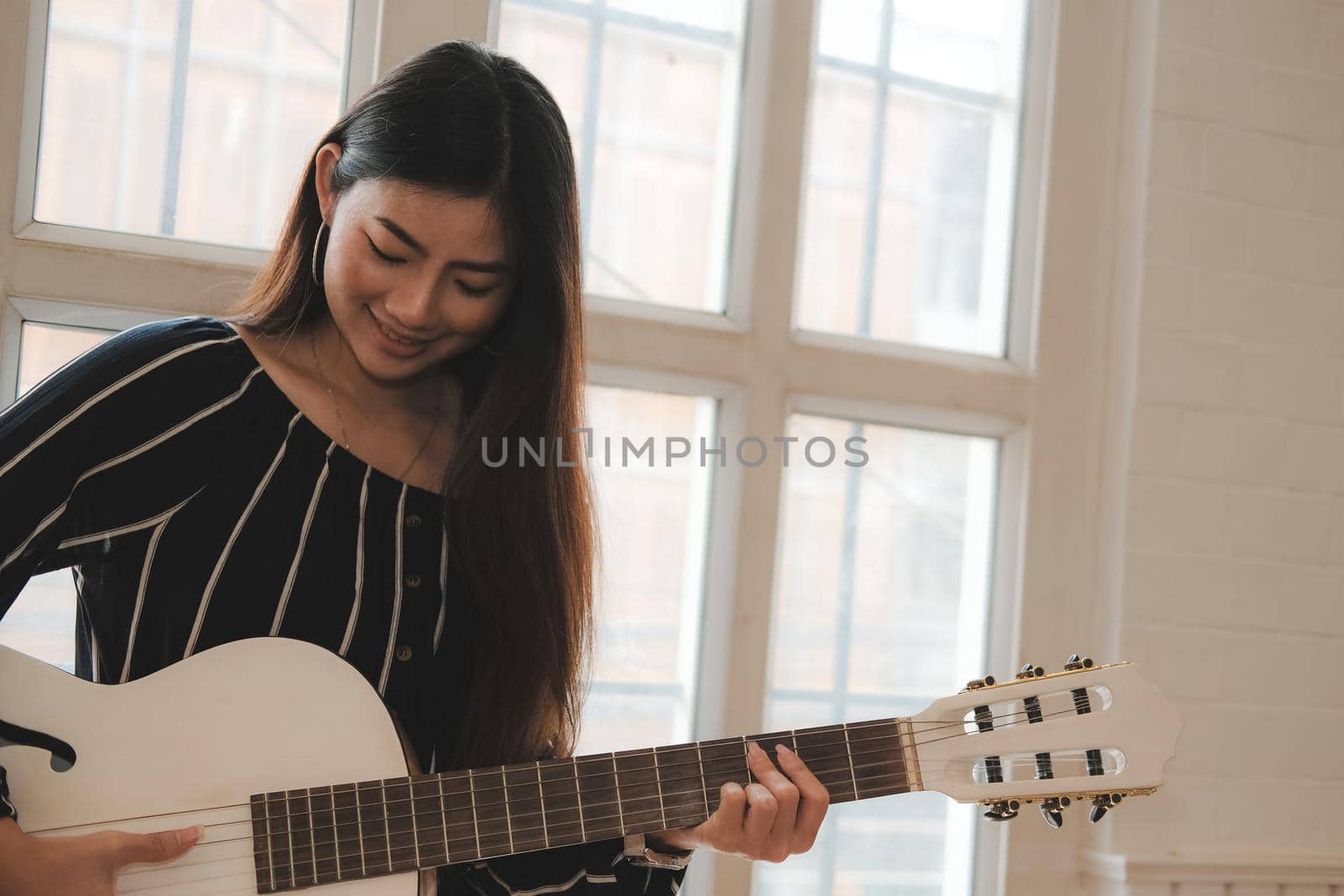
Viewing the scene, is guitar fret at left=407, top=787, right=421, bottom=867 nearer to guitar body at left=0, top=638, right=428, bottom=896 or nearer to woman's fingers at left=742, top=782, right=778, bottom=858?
guitar body at left=0, top=638, right=428, bottom=896

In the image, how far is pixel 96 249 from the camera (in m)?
1.32

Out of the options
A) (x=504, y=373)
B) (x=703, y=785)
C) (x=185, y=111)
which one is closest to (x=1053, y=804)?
(x=703, y=785)

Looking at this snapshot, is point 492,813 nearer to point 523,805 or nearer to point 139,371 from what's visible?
point 523,805

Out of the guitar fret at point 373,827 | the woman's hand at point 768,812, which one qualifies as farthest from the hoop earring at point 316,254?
the woman's hand at point 768,812

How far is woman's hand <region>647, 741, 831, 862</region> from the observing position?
1040 mm

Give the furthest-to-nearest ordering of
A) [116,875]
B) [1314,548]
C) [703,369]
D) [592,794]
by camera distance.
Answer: [1314,548]
[703,369]
[592,794]
[116,875]

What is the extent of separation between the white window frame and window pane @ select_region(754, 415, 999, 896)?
4 centimetres

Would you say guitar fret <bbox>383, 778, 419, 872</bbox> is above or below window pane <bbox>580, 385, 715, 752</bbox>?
below

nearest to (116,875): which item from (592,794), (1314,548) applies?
(592,794)

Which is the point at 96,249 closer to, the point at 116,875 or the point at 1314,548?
the point at 116,875

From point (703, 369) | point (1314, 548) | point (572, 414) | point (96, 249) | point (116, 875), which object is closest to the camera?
point (116, 875)

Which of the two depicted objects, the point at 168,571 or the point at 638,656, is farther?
the point at 638,656

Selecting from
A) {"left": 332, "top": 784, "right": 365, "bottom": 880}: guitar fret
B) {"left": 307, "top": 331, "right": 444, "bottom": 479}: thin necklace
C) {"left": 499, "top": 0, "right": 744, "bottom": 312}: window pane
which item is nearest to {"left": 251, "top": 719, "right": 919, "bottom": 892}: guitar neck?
{"left": 332, "top": 784, "right": 365, "bottom": 880}: guitar fret

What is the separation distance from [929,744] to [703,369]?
65 cm
